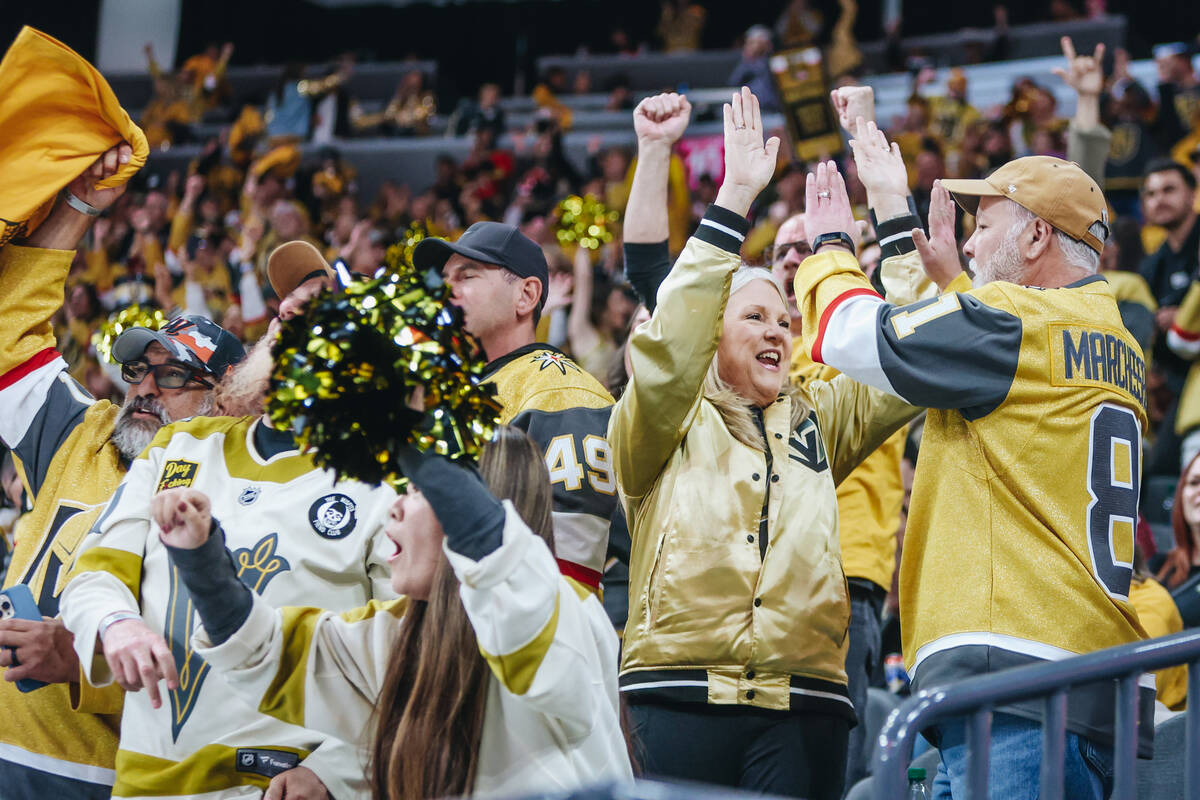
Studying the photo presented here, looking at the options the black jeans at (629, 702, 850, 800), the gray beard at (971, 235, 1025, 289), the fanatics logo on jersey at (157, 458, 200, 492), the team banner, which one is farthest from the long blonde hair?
the team banner

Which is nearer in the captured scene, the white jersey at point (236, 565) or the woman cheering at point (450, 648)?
the woman cheering at point (450, 648)

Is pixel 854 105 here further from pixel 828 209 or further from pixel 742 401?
pixel 742 401

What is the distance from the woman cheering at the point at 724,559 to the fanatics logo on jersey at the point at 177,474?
0.93 m

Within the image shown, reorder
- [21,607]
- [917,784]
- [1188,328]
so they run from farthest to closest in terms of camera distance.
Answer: [1188,328]
[917,784]
[21,607]

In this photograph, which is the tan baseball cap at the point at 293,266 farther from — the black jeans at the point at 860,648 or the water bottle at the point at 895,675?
the water bottle at the point at 895,675

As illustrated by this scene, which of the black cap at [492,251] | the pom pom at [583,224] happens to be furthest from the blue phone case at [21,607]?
the pom pom at [583,224]

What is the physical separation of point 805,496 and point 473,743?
1.20m

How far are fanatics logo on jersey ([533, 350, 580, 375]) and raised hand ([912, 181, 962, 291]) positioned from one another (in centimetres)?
91

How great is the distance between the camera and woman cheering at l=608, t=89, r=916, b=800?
2.80 meters

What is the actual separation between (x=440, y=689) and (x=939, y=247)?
5.80 ft

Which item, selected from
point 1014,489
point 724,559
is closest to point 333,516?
point 724,559

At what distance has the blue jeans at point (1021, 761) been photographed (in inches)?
99.1

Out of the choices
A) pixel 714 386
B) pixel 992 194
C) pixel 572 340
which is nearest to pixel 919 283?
pixel 992 194

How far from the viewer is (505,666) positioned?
1884 mm
